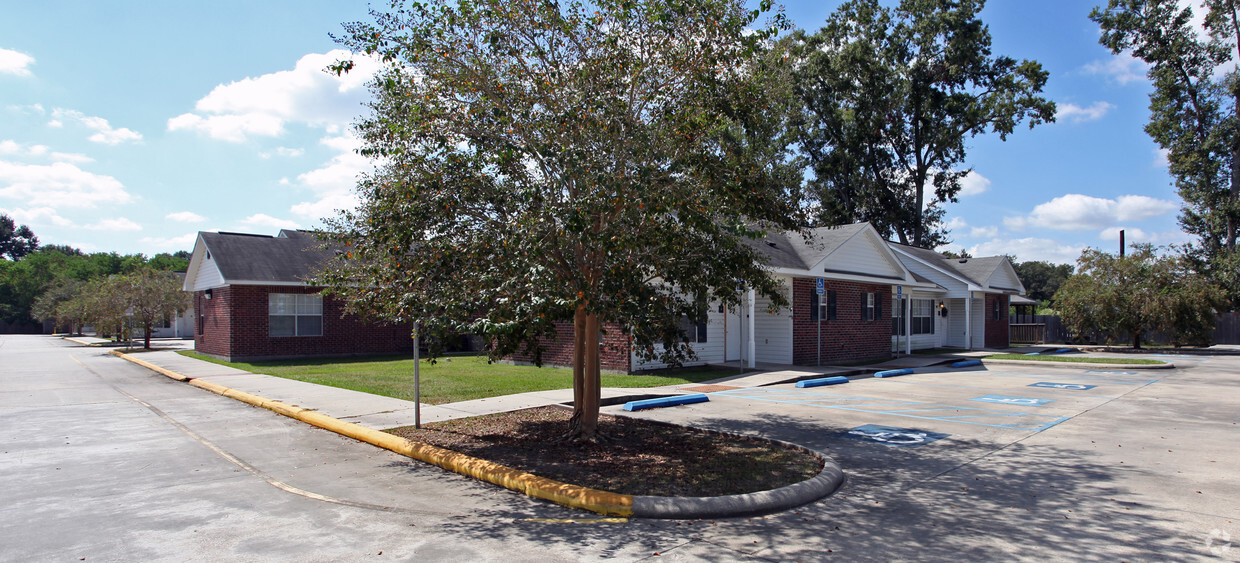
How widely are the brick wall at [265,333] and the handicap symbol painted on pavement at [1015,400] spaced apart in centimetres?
1808

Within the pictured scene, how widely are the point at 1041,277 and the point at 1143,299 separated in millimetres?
73833

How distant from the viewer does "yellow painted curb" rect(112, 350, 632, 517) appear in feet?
20.9

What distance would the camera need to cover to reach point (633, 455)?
831cm

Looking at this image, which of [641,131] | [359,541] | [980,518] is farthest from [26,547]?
[980,518]

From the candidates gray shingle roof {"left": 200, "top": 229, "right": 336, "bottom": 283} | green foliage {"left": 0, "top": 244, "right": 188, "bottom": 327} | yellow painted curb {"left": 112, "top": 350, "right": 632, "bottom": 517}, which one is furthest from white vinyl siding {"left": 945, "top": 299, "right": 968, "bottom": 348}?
green foliage {"left": 0, "top": 244, "right": 188, "bottom": 327}

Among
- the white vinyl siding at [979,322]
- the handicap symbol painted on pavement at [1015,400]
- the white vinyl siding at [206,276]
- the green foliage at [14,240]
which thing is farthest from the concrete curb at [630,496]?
the green foliage at [14,240]

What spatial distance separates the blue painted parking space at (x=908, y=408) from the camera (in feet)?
36.2

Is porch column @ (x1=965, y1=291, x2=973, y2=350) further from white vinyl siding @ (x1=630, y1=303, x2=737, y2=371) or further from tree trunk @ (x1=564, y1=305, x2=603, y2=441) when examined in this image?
tree trunk @ (x1=564, y1=305, x2=603, y2=441)

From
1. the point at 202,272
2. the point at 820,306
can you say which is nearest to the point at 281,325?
the point at 202,272

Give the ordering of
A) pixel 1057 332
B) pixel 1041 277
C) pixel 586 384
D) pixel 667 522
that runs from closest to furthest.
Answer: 1. pixel 667 522
2. pixel 586 384
3. pixel 1057 332
4. pixel 1041 277

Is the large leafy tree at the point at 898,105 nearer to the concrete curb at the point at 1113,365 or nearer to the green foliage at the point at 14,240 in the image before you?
the concrete curb at the point at 1113,365

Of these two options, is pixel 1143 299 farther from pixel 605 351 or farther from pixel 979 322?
pixel 605 351

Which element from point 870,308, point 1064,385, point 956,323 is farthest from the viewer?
point 956,323

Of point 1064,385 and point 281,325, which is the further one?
point 281,325
